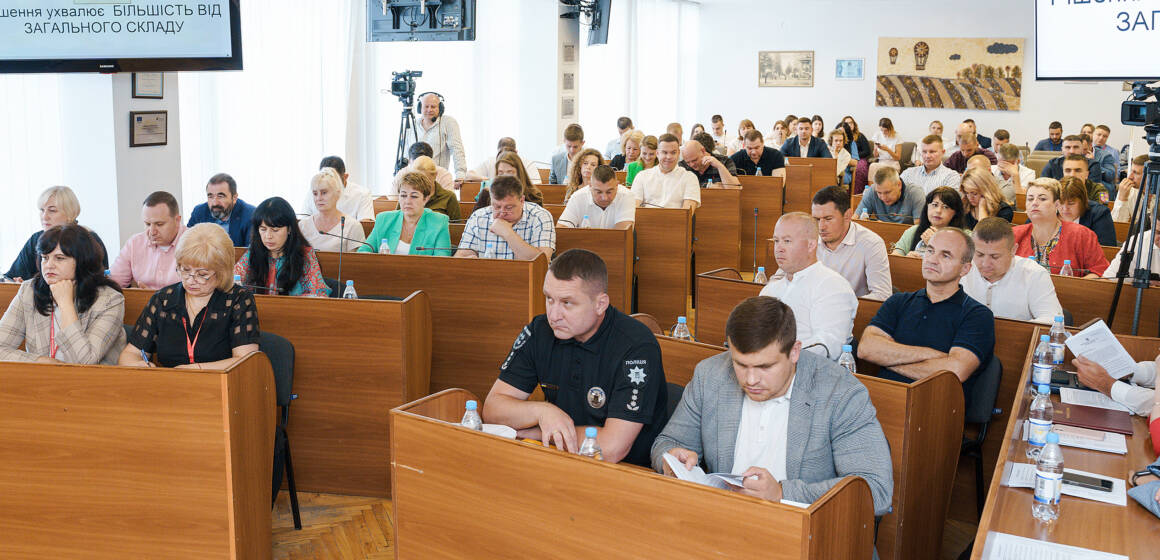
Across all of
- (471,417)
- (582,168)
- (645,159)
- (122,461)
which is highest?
(645,159)

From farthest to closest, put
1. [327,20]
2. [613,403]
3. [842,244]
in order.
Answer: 1. [327,20]
2. [842,244]
3. [613,403]

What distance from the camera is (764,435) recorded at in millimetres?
2615

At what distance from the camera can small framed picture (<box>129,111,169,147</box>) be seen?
5.79 meters

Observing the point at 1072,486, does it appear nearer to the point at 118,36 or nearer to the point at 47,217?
the point at 47,217

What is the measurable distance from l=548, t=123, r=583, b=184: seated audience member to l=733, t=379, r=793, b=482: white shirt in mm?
6355

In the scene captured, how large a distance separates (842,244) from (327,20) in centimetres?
544

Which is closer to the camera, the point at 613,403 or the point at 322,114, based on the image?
the point at 613,403

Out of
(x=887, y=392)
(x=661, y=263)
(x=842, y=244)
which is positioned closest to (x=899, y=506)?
(x=887, y=392)

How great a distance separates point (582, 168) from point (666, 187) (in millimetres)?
723

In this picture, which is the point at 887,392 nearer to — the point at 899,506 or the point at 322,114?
the point at 899,506

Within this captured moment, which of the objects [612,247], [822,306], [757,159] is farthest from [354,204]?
[757,159]

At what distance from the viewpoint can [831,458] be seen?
2.57 m

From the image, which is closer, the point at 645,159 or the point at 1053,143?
the point at 645,159

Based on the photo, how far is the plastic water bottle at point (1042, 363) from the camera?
3062 millimetres
